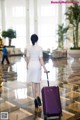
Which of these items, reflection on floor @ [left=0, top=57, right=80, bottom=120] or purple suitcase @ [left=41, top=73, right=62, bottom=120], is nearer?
purple suitcase @ [left=41, top=73, right=62, bottom=120]

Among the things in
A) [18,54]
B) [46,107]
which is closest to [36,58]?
[46,107]

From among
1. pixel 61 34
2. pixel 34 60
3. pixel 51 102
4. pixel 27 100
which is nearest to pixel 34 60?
pixel 34 60

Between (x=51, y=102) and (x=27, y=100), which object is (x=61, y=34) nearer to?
(x=27, y=100)

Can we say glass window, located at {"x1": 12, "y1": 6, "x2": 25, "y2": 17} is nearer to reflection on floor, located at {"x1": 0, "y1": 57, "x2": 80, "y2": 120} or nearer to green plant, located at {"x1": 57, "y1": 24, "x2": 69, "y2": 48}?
green plant, located at {"x1": 57, "y1": 24, "x2": 69, "y2": 48}

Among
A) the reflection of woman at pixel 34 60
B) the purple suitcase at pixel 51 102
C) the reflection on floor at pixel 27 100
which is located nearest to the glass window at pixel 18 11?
the reflection on floor at pixel 27 100

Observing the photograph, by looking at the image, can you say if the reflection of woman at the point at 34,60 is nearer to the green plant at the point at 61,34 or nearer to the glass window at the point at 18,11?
the green plant at the point at 61,34

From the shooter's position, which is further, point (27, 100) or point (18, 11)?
point (18, 11)

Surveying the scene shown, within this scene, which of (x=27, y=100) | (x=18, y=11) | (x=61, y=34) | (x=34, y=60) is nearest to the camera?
(x=34, y=60)

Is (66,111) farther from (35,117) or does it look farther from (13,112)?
(13,112)

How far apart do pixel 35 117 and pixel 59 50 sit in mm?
12716

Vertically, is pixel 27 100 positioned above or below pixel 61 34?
below

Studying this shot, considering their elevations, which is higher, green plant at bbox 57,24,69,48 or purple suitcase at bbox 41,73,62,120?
green plant at bbox 57,24,69,48

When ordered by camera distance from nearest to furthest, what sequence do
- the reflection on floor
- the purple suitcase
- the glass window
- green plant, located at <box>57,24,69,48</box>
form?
the purple suitcase < the reflection on floor < green plant, located at <box>57,24,69,48</box> < the glass window

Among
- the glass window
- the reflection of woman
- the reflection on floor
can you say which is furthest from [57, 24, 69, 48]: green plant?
the reflection of woman
